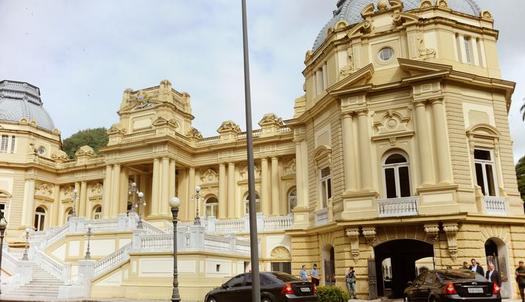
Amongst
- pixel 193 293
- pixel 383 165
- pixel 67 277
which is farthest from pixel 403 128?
pixel 67 277

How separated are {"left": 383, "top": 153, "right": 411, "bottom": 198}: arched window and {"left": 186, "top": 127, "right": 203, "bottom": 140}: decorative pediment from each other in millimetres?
18506

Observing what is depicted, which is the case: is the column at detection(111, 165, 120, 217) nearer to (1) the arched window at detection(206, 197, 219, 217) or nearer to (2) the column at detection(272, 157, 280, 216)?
(1) the arched window at detection(206, 197, 219, 217)

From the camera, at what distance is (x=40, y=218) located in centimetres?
4172

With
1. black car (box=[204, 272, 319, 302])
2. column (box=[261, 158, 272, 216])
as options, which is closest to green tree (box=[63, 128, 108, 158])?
column (box=[261, 158, 272, 216])

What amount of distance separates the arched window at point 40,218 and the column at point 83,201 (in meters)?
3.33

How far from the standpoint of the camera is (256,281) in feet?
29.8

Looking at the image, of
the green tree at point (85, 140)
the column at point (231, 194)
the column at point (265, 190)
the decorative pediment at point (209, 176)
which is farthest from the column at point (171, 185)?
the green tree at point (85, 140)

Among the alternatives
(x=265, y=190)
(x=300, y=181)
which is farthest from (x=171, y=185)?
(x=300, y=181)

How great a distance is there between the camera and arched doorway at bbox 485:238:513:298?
20359 mm

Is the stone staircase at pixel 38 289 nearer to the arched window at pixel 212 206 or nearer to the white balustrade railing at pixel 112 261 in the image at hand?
the white balustrade railing at pixel 112 261

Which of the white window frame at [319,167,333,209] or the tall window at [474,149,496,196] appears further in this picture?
the white window frame at [319,167,333,209]

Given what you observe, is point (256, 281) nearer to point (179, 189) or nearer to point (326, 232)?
point (326, 232)

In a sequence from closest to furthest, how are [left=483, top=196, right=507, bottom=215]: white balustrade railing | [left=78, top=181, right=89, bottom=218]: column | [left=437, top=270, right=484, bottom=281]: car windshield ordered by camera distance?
1. [left=437, top=270, right=484, bottom=281]: car windshield
2. [left=483, top=196, right=507, bottom=215]: white balustrade railing
3. [left=78, top=181, right=89, bottom=218]: column

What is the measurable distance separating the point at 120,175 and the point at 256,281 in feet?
95.2
